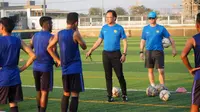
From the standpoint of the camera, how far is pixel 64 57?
7441mm

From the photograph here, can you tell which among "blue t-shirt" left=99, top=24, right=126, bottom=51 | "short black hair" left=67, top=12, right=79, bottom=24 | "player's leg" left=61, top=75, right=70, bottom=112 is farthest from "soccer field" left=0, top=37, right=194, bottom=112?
"short black hair" left=67, top=12, right=79, bottom=24

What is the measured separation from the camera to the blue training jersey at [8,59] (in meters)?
6.37

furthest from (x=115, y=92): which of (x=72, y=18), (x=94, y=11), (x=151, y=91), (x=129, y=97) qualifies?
(x=94, y=11)

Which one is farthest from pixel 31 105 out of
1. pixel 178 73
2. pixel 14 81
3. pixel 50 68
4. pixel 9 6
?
pixel 9 6

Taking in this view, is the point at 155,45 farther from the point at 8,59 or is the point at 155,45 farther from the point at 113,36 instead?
the point at 8,59

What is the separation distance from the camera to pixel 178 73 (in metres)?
15.0

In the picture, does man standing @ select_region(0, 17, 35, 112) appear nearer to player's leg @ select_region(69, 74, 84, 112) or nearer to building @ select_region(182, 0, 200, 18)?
player's leg @ select_region(69, 74, 84, 112)

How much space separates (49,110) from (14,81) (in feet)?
7.98

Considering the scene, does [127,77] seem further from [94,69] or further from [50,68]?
[50,68]

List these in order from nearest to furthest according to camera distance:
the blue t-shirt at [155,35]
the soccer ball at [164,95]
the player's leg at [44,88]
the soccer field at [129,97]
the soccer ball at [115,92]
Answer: the player's leg at [44,88] < the soccer field at [129,97] < the soccer ball at [164,95] < the soccer ball at [115,92] < the blue t-shirt at [155,35]

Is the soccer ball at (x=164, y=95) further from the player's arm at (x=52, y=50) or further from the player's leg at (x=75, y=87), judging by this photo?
the player's arm at (x=52, y=50)

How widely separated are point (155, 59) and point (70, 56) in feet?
12.6

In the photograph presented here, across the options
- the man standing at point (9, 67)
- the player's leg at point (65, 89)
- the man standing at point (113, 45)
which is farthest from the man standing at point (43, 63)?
the man standing at point (113, 45)

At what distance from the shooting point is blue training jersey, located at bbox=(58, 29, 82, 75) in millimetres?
7344
